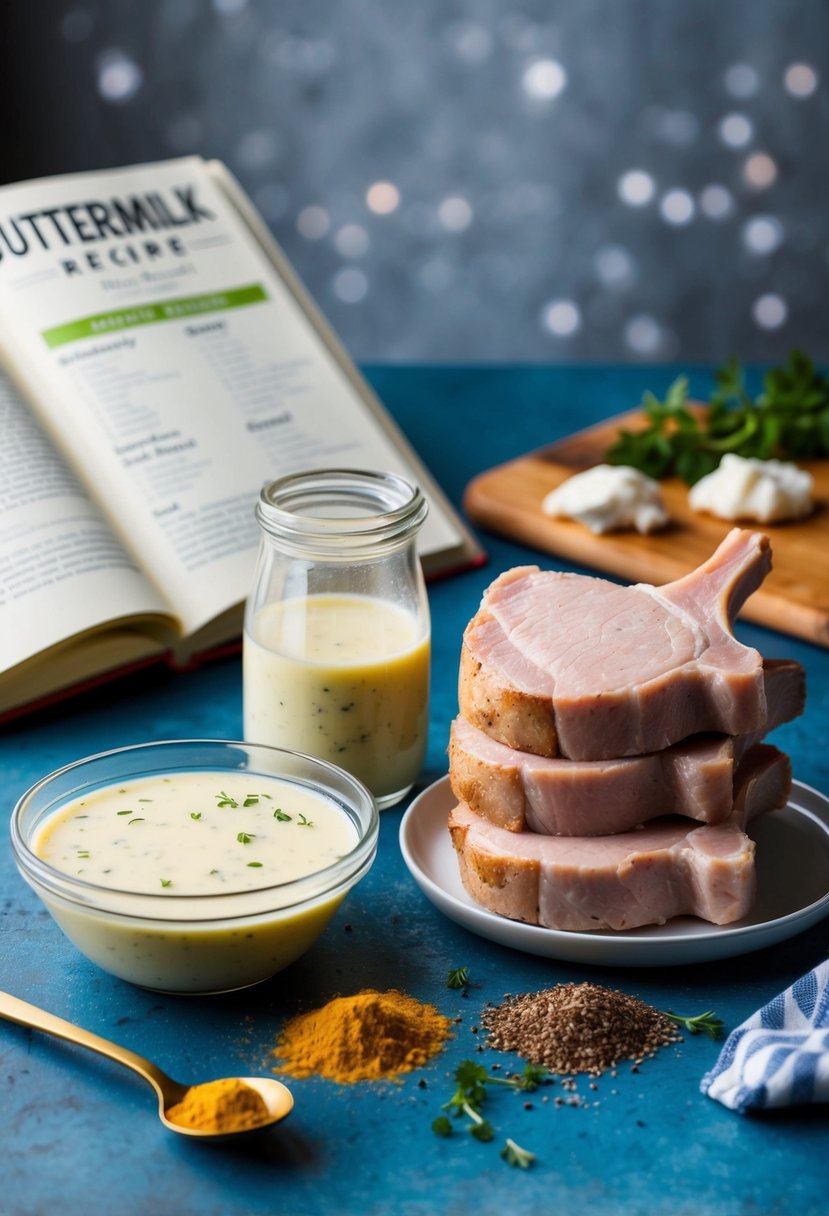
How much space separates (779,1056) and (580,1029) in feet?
0.63

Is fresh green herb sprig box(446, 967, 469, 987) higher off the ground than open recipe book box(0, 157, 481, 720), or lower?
lower

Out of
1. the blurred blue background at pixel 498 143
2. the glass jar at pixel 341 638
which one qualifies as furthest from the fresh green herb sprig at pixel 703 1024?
the blurred blue background at pixel 498 143

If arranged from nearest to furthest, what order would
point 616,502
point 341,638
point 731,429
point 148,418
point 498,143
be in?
1. point 341,638
2. point 148,418
3. point 616,502
4. point 731,429
5. point 498,143

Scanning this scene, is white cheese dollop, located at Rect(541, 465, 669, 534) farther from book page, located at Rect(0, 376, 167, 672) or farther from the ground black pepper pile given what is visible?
the ground black pepper pile

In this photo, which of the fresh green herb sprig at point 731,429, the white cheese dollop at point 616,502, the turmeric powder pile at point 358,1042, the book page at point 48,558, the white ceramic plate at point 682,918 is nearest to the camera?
the turmeric powder pile at point 358,1042

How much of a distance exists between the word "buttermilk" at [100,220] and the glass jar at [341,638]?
2.84 ft

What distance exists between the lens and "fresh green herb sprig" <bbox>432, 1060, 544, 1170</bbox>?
127 cm

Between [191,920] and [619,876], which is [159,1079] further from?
[619,876]

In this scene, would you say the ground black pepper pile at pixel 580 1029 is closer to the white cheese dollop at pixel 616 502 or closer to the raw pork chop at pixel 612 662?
the raw pork chop at pixel 612 662

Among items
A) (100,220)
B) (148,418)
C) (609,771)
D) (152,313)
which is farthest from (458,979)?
(100,220)

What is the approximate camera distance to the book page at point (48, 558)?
2025mm

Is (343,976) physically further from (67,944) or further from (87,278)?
(87,278)

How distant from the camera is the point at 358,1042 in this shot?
1.38 meters

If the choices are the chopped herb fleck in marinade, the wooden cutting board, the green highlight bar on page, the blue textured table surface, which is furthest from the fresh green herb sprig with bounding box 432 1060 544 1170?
the green highlight bar on page
